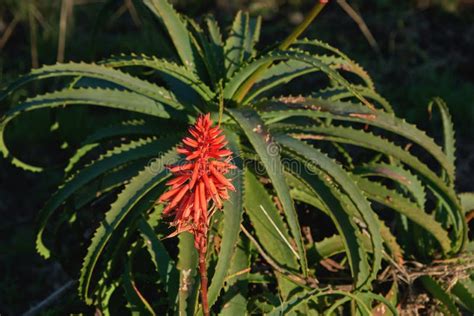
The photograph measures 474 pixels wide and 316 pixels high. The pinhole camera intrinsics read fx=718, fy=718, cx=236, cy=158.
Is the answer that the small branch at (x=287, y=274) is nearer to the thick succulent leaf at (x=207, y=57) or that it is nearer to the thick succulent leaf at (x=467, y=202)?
the thick succulent leaf at (x=207, y=57)

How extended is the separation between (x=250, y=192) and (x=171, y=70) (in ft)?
1.73

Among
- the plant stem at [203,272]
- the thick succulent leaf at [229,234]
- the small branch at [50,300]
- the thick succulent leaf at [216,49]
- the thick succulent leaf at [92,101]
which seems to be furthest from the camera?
the small branch at [50,300]

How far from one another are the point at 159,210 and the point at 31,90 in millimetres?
1906

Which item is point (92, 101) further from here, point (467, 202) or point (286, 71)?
point (467, 202)

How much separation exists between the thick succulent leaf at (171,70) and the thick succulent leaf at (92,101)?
0.38 ft

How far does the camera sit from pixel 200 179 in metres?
1.87

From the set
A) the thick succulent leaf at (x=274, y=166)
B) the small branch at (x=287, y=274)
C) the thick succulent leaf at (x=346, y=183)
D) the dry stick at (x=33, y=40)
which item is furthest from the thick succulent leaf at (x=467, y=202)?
the dry stick at (x=33, y=40)

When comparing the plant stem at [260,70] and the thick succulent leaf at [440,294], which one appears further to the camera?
the thick succulent leaf at [440,294]

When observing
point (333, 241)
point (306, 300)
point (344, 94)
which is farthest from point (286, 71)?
point (306, 300)

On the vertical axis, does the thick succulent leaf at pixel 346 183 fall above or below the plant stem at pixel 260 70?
below

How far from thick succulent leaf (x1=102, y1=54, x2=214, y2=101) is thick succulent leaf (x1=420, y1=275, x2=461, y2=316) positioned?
43.3 inches

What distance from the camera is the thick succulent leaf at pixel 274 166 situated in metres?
2.34

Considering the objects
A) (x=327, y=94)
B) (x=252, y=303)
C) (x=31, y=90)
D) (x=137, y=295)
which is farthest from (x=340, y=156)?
(x=31, y=90)

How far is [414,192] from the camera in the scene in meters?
2.90
